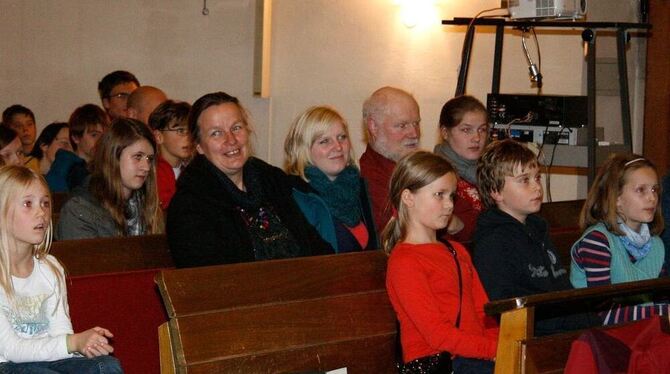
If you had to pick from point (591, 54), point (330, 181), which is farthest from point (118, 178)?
point (591, 54)

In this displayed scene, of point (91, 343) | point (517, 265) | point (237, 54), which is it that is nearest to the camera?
point (91, 343)

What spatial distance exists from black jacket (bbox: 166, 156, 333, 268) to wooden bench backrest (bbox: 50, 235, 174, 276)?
0.22 meters

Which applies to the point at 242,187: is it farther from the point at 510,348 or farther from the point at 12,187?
the point at 510,348

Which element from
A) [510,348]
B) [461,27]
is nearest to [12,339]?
[510,348]

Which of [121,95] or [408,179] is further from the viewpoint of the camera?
[121,95]

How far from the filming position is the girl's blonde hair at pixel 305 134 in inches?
175

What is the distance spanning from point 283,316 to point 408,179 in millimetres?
706

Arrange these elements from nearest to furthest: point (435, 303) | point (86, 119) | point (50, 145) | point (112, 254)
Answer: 1. point (435, 303)
2. point (112, 254)
3. point (86, 119)
4. point (50, 145)

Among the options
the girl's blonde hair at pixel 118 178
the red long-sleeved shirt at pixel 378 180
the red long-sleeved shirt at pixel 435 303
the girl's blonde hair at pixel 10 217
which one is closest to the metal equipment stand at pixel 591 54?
the red long-sleeved shirt at pixel 378 180

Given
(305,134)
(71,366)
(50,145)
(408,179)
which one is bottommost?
(71,366)

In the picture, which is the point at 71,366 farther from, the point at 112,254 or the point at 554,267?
the point at 554,267

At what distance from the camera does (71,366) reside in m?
3.42

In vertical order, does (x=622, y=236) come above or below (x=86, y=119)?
below

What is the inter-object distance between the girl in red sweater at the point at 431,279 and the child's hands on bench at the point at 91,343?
973 mm
